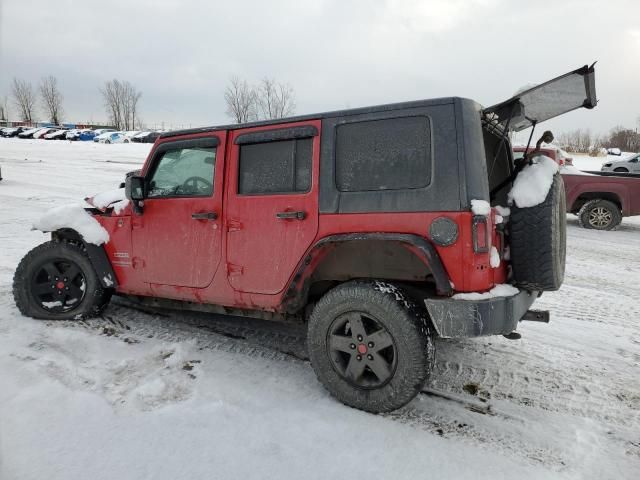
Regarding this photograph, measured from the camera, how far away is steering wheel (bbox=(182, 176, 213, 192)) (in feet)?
11.1

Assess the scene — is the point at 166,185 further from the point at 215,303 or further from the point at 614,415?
the point at 614,415

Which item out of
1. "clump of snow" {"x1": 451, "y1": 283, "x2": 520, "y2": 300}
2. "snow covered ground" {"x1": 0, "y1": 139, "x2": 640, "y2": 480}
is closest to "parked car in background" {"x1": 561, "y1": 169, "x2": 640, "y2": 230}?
"snow covered ground" {"x1": 0, "y1": 139, "x2": 640, "y2": 480}

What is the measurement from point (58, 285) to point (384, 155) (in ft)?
10.9

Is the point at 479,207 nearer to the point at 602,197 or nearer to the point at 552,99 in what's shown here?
the point at 552,99

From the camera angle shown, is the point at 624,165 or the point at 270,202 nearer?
the point at 270,202

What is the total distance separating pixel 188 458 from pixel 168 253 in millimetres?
1741

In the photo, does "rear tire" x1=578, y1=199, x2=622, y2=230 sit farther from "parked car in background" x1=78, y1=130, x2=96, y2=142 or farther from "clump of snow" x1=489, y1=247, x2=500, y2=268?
"parked car in background" x1=78, y1=130, x2=96, y2=142

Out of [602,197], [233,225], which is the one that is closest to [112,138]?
[602,197]

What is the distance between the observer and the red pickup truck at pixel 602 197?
945 cm

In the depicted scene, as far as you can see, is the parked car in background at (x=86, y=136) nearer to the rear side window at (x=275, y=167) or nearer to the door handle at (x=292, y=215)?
the rear side window at (x=275, y=167)

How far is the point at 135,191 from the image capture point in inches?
142

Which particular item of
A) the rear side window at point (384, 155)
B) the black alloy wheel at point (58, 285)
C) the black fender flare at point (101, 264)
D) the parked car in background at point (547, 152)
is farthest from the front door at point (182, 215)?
the parked car in background at point (547, 152)

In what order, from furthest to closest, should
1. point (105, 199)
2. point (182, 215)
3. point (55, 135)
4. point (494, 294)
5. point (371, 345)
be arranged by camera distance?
point (55, 135) → point (105, 199) → point (182, 215) → point (371, 345) → point (494, 294)

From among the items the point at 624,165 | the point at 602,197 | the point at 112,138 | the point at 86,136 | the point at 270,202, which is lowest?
the point at 270,202
